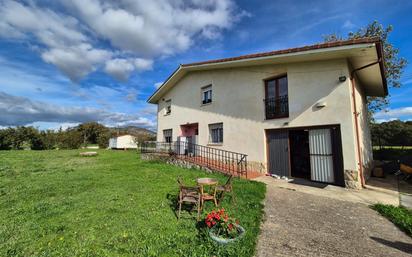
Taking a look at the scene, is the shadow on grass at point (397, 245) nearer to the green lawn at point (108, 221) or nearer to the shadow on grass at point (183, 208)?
the green lawn at point (108, 221)

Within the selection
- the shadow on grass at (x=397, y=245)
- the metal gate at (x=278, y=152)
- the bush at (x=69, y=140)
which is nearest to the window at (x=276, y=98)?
the metal gate at (x=278, y=152)

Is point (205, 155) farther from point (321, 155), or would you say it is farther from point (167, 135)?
point (321, 155)

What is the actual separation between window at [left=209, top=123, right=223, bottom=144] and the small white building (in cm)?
2490

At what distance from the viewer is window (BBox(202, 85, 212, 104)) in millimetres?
13367

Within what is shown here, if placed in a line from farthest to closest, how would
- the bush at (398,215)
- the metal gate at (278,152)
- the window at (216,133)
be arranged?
the window at (216,133) < the metal gate at (278,152) < the bush at (398,215)

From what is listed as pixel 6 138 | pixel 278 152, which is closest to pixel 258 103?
pixel 278 152

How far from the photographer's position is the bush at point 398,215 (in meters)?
4.23

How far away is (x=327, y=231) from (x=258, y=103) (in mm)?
7116

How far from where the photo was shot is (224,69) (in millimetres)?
12344

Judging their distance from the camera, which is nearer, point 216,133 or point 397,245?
point 397,245

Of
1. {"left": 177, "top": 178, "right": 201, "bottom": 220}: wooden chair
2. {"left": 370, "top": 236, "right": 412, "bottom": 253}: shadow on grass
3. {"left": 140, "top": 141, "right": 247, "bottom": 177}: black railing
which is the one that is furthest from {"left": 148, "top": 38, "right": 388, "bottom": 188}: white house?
{"left": 177, "top": 178, "right": 201, "bottom": 220}: wooden chair

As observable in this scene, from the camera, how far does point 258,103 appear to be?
33.7ft

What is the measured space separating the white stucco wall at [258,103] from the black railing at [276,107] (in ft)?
0.82

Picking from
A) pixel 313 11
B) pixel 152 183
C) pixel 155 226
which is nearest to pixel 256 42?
pixel 313 11
